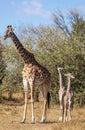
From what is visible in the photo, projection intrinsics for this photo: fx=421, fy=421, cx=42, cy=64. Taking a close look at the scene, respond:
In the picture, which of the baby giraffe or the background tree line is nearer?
the baby giraffe

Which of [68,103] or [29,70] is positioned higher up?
[29,70]

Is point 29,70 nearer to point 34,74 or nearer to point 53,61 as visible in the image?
point 34,74

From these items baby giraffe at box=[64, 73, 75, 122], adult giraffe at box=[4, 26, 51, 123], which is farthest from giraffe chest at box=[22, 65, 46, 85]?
baby giraffe at box=[64, 73, 75, 122]

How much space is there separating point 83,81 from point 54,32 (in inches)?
348

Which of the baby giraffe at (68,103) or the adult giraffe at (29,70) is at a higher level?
the adult giraffe at (29,70)

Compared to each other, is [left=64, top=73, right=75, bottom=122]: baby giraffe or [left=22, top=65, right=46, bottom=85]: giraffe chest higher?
[left=22, top=65, right=46, bottom=85]: giraffe chest

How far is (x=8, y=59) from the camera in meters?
27.3

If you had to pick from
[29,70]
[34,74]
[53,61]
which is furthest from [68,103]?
[53,61]

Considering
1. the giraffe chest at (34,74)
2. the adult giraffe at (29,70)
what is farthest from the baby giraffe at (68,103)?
the giraffe chest at (34,74)

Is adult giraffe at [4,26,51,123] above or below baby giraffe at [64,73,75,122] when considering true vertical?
above

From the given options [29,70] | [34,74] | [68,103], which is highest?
[29,70]

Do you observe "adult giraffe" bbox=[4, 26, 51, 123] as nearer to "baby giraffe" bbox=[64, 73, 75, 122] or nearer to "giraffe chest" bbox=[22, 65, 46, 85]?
"giraffe chest" bbox=[22, 65, 46, 85]

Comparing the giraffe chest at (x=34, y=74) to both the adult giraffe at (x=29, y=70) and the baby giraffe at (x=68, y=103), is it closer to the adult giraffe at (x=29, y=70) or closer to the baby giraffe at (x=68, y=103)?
the adult giraffe at (x=29, y=70)

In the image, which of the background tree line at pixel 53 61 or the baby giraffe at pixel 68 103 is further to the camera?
the background tree line at pixel 53 61
